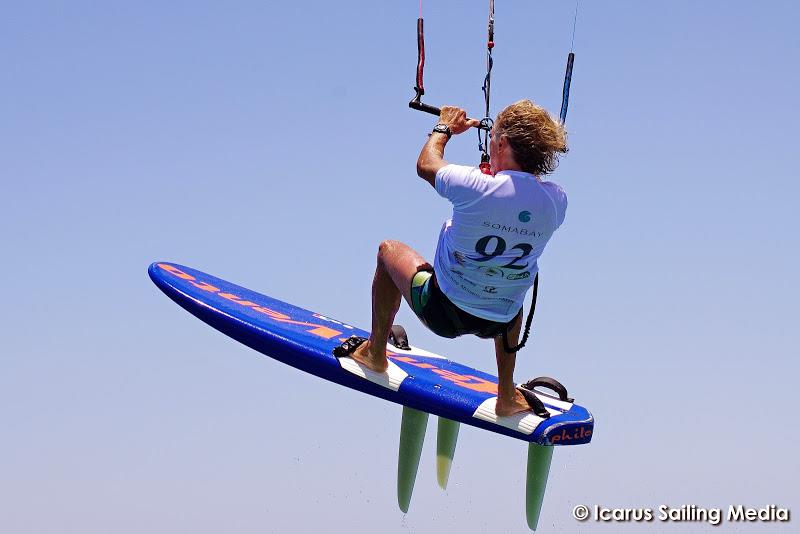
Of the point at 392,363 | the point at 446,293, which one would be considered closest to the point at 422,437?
the point at 392,363

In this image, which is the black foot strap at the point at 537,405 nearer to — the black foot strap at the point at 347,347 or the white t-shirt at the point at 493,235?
the white t-shirt at the point at 493,235

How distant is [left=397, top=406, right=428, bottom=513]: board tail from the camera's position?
8.08 metres

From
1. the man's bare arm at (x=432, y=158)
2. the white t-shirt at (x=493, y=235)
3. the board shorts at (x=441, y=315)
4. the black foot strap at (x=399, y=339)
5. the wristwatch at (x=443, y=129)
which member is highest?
the wristwatch at (x=443, y=129)

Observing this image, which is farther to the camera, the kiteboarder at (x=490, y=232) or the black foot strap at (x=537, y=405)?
the black foot strap at (x=537, y=405)

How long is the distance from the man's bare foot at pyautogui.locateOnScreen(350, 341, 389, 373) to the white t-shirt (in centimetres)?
116

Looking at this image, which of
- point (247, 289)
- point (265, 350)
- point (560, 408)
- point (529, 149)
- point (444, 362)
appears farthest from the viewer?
point (247, 289)

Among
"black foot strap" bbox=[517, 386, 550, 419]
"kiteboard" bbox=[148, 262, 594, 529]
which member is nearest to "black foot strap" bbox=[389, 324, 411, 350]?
"kiteboard" bbox=[148, 262, 594, 529]

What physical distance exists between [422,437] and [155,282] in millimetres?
2409

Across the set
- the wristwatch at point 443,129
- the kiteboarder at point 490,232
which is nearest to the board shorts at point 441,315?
the kiteboarder at point 490,232

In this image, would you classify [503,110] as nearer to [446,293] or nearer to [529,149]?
[529,149]

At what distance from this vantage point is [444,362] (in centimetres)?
800

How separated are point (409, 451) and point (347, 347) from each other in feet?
5.66

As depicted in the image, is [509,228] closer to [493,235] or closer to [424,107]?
[493,235]

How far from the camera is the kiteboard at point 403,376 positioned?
638 cm
